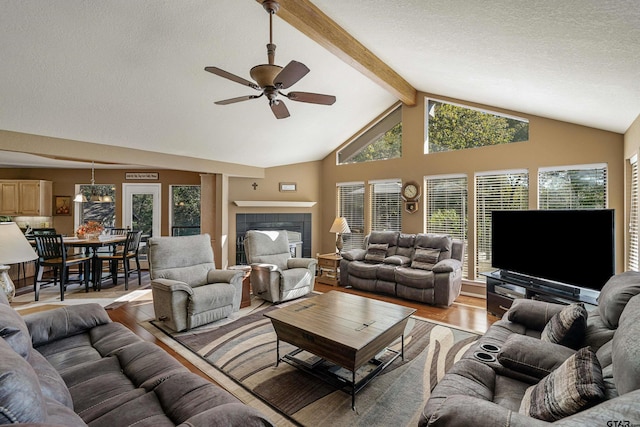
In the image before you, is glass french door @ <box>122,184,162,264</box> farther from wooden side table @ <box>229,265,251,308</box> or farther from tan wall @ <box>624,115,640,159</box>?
tan wall @ <box>624,115,640,159</box>

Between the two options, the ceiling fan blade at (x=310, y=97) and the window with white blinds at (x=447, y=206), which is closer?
the ceiling fan blade at (x=310, y=97)

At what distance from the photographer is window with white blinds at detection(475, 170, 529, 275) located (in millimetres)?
4699

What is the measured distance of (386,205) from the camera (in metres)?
6.30

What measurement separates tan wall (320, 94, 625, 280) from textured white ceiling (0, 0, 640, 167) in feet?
0.89

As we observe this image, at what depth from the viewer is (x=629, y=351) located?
1.20 m

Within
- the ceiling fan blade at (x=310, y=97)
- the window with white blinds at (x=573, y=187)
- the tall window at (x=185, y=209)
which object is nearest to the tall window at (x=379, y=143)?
the window with white blinds at (x=573, y=187)

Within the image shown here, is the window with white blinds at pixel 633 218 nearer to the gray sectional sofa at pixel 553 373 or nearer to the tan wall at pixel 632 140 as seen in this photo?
the tan wall at pixel 632 140

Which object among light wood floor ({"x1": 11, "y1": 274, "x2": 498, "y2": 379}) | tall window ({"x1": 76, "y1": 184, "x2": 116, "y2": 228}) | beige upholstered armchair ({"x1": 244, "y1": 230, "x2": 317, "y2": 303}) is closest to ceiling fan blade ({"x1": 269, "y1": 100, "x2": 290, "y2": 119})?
beige upholstered armchair ({"x1": 244, "y1": 230, "x2": 317, "y2": 303})

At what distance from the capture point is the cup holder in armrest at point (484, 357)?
196 centimetres

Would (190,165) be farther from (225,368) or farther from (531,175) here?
(531,175)

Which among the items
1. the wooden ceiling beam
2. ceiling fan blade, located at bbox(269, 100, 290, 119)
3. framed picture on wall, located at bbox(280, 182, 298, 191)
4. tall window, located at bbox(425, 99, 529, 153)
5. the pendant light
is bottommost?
the pendant light

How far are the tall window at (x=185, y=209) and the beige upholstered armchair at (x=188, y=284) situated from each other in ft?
11.5

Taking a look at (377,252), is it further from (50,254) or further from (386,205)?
(50,254)

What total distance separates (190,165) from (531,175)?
559 centimetres
